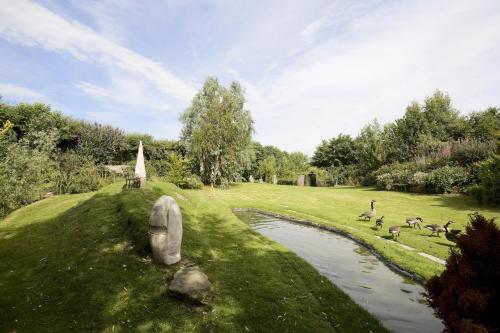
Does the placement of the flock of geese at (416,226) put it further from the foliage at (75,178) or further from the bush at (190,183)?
the foliage at (75,178)

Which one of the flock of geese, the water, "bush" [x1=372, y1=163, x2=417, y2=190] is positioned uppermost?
"bush" [x1=372, y1=163, x2=417, y2=190]

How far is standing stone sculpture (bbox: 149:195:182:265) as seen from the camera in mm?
9961

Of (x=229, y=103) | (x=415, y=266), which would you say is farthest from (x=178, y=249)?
(x=229, y=103)

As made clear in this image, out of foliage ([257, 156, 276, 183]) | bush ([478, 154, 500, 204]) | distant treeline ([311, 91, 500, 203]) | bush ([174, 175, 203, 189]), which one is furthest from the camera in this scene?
foliage ([257, 156, 276, 183])

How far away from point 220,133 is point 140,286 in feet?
101

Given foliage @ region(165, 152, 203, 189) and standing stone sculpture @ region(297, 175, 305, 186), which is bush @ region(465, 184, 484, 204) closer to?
foliage @ region(165, 152, 203, 189)

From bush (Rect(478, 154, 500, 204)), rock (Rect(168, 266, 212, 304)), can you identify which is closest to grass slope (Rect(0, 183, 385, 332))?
rock (Rect(168, 266, 212, 304))

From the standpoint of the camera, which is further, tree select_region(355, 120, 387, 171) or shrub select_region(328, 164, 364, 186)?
shrub select_region(328, 164, 364, 186)

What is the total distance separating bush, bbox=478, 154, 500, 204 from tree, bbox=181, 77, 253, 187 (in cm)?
2600

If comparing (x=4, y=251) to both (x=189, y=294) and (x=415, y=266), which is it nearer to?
(x=189, y=294)

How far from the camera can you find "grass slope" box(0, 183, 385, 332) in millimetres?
7441

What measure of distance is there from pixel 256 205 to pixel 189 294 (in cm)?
1814

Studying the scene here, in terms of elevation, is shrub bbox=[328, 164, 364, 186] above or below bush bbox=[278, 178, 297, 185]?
above

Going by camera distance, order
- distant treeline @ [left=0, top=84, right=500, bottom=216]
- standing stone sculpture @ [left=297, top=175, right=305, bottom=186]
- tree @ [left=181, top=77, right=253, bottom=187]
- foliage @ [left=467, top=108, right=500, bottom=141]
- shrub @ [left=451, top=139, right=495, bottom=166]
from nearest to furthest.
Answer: distant treeline @ [left=0, top=84, right=500, bottom=216] < shrub @ [left=451, top=139, right=495, bottom=166] < tree @ [left=181, top=77, right=253, bottom=187] < foliage @ [left=467, top=108, right=500, bottom=141] < standing stone sculpture @ [left=297, top=175, right=305, bottom=186]
